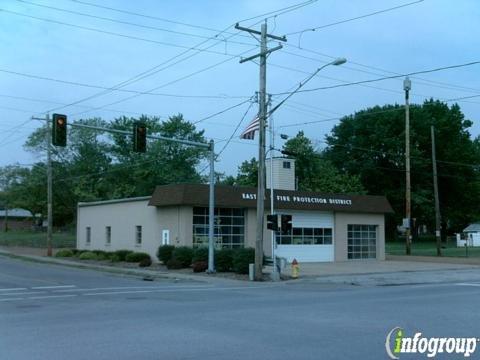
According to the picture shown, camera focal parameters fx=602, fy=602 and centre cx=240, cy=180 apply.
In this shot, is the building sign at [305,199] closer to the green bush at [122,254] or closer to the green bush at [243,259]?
the green bush at [243,259]

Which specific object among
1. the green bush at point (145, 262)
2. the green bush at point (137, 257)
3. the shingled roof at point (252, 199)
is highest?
the shingled roof at point (252, 199)

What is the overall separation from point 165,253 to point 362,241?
1722cm

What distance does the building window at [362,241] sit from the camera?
45.4 metres

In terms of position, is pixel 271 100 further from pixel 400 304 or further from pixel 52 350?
pixel 52 350

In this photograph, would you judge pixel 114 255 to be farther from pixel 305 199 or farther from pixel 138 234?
pixel 305 199

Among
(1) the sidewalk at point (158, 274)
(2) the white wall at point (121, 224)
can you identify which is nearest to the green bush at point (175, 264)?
(1) the sidewalk at point (158, 274)

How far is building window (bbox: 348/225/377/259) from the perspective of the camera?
149ft

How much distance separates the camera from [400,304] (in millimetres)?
16219

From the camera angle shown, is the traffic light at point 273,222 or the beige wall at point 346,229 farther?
the beige wall at point 346,229

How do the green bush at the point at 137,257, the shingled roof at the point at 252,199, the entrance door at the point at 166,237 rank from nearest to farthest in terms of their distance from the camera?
the shingled roof at the point at 252,199, the entrance door at the point at 166,237, the green bush at the point at 137,257

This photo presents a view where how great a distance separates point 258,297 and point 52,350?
34.6 feet

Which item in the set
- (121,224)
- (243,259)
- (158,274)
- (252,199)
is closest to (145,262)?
(158,274)

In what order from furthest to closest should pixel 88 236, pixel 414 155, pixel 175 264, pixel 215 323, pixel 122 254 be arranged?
1. pixel 414 155
2. pixel 88 236
3. pixel 122 254
4. pixel 175 264
5. pixel 215 323

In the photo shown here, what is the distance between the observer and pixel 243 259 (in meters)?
30.2
